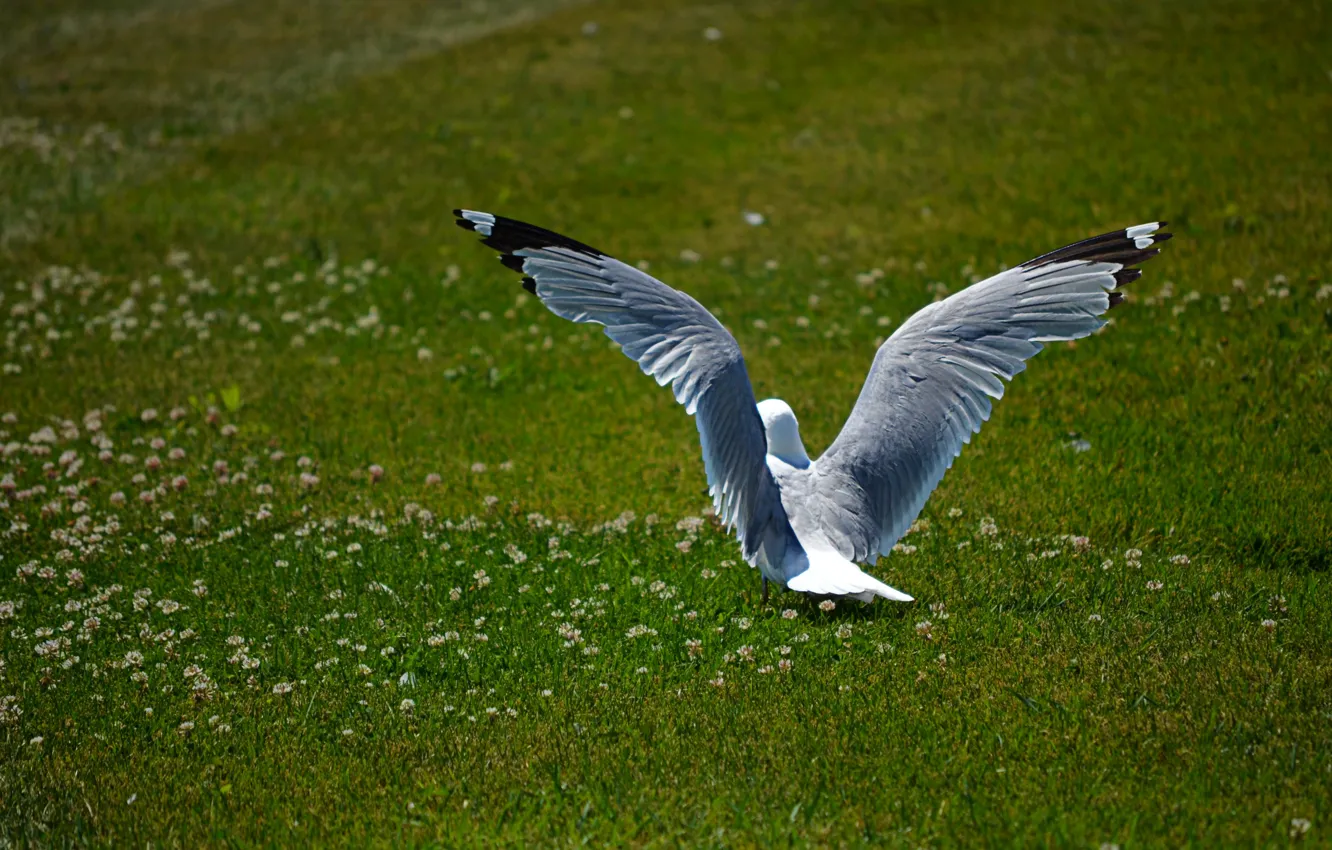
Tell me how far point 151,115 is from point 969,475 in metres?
15.2

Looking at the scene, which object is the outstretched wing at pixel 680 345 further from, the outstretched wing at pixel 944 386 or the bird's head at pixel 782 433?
the bird's head at pixel 782 433

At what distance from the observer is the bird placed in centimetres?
613

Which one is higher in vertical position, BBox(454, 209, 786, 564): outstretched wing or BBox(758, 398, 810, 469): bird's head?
BBox(454, 209, 786, 564): outstretched wing

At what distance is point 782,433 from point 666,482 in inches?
62.8

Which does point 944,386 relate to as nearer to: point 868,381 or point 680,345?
point 868,381

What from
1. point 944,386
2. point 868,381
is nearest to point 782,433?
point 868,381

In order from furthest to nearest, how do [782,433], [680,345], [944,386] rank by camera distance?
1. [782,433]
2. [944,386]
3. [680,345]

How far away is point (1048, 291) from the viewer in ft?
21.3

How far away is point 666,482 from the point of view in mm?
8320

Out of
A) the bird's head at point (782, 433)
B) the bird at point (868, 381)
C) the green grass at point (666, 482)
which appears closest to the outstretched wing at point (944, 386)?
the bird at point (868, 381)

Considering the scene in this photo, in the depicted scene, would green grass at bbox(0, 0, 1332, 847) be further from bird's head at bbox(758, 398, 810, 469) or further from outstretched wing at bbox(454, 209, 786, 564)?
bird's head at bbox(758, 398, 810, 469)

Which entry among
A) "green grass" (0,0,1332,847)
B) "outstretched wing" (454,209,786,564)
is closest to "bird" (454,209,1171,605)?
"outstretched wing" (454,209,786,564)

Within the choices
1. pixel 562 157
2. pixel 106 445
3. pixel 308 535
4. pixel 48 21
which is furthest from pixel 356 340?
pixel 48 21

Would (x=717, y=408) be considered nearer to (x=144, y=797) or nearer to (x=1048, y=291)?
(x=1048, y=291)
